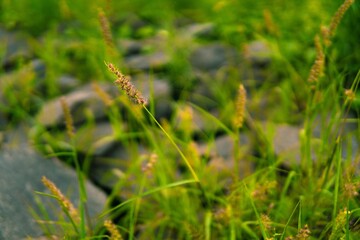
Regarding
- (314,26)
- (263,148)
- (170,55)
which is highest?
(314,26)

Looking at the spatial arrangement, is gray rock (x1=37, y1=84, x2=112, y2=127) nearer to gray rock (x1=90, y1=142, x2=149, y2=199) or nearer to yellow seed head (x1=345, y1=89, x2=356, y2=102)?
gray rock (x1=90, y1=142, x2=149, y2=199)

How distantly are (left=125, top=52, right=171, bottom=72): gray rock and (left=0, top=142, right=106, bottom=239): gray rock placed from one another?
39.1 inches

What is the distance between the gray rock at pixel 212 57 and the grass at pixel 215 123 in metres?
0.09

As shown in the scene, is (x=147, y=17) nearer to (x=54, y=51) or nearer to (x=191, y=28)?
(x=191, y=28)

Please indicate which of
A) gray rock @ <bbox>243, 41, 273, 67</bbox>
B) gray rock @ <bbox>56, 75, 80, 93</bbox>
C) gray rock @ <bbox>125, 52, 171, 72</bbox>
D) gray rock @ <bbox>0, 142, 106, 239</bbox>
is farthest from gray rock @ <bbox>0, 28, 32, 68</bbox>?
gray rock @ <bbox>243, 41, 273, 67</bbox>

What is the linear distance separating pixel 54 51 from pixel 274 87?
5.47 ft

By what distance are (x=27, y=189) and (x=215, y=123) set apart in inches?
43.5

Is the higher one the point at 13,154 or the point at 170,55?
the point at 170,55

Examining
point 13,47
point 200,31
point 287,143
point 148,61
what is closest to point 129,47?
point 148,61

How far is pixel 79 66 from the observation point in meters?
3.34

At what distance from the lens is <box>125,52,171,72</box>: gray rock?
303 centimetres

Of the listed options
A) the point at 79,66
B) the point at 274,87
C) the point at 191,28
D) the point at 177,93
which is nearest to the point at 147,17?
the point at 191,28

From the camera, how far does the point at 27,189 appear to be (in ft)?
6.46

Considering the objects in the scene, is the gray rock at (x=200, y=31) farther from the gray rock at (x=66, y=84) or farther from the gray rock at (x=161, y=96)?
the gray rock at (x=66, y=84)
